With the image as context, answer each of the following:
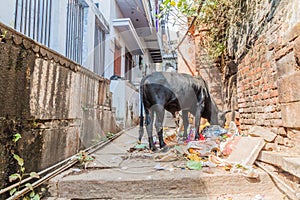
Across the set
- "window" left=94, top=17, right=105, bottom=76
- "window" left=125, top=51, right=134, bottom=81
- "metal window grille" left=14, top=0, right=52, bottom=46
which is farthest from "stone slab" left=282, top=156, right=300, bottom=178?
"window" left=125, top=51, right=134, bottom=81

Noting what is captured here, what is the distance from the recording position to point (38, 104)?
1.86 m

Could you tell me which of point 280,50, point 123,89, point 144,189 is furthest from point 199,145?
point 123,89

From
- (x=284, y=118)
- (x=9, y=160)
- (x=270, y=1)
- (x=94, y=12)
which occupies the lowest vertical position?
(x=9, y=160)

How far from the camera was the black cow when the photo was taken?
2966 mm

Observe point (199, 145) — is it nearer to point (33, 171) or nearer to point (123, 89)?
point (33, 171)

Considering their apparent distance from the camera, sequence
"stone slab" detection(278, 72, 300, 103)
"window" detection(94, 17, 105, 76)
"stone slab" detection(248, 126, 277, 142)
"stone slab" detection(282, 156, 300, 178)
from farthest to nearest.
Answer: "window" detection(94, 17, 105, 76)
"stone slab" detection(248, 126, 277, 142)
"stone slab" detection(278, 72, 300, 103)
"stone slab" detection(282, 156, 300, 178)

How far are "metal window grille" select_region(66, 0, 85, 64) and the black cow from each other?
6.87 feet

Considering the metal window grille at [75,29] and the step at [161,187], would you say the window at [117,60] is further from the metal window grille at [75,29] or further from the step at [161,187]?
the step at [161,187]

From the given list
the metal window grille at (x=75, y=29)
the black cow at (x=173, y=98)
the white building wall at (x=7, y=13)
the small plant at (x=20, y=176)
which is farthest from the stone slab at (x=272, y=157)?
the metal window grille at (x=75, y=29)

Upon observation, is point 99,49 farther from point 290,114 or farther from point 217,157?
point 290,114

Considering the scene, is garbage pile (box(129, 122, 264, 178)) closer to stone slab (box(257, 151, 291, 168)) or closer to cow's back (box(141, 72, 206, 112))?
stone slab (box(257, 151, 291, 168))

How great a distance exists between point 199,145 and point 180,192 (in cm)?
97

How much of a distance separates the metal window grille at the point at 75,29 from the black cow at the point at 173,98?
2.09 meters

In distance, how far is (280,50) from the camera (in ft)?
6.92
